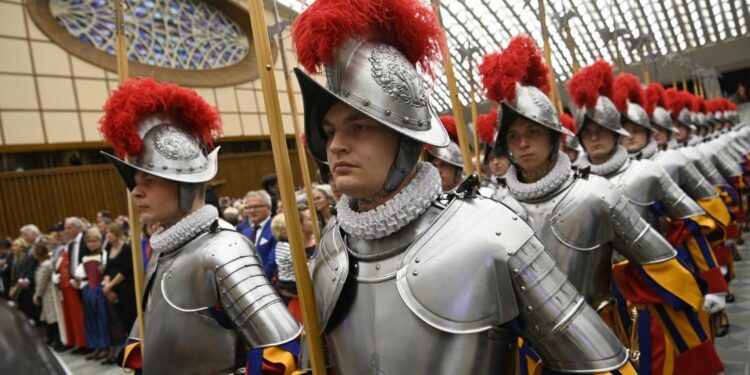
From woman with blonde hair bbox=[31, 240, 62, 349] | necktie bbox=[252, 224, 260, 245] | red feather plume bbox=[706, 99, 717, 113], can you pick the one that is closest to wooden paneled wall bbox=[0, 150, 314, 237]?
woman with blonde hair bbox=[31, 240, 62, 349]

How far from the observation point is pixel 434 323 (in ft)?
4.08

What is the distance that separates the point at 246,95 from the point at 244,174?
275cm

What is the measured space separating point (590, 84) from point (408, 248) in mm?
2816

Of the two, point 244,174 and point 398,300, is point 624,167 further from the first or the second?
point 244,174

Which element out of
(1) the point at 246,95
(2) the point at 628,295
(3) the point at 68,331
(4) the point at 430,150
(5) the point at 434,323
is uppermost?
(1) the point at 246,95

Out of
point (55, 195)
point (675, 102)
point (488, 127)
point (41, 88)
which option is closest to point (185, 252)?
point (488, 127)

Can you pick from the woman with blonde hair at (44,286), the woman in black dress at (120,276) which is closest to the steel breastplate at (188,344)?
the woman in black dress at (120,276)

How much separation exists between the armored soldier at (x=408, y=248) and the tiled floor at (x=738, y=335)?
335 centimetres

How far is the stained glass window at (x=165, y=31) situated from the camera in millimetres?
14156

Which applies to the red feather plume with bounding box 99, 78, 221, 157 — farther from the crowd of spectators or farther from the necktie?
the necktie

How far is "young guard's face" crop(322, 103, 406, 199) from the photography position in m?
1.37

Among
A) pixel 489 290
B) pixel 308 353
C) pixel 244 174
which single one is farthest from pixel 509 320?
pixel 244 174

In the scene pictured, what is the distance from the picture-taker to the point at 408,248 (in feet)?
4.52

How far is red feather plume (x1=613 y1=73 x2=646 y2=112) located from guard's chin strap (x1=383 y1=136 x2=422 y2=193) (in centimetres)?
345
